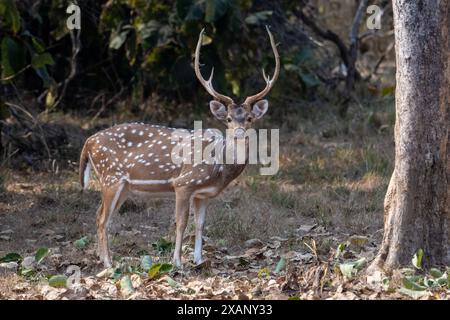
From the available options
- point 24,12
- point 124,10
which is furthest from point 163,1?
point 24,12

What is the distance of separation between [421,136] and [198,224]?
99.7 inches

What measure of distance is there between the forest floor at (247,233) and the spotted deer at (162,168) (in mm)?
428

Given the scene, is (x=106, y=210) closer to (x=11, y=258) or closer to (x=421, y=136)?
(x=11, y=258)

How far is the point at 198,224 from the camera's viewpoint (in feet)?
29.2

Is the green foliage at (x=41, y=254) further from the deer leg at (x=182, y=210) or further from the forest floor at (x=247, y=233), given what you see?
the deer leg at (x=182, y=210)

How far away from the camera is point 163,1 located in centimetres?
1340

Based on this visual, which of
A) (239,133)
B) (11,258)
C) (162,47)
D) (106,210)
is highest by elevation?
(162,47)

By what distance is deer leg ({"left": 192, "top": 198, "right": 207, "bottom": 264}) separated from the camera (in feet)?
28.5

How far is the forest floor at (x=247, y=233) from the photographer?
23.7 feet

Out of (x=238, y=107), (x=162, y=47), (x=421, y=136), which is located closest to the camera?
(x=421, y=136)

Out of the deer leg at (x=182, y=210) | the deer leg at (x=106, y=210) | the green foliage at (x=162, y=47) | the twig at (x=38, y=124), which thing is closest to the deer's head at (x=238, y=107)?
the deer leg at (x=182, y=210)

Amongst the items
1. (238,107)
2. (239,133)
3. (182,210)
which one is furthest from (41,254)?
(238,107)

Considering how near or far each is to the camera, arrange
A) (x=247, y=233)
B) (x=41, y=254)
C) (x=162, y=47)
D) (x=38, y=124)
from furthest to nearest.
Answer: (x=162, y=47) < (x=38, y=124) < (x=247, y=233) < (x=41, y=254)

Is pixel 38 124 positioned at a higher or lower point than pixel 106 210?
higher
